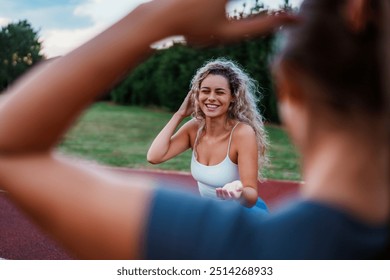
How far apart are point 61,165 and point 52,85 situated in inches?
2.9

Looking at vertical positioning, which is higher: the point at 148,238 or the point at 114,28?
the point at 114,28

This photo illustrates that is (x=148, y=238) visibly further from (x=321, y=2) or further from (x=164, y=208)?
(x=321, y=2)

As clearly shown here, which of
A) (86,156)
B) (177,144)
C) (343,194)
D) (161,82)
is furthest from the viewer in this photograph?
(161,82)

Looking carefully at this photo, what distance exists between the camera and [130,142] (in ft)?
39.8

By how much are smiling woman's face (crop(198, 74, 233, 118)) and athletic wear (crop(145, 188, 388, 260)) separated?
102 inches

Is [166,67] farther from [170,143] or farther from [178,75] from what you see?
[170,143]

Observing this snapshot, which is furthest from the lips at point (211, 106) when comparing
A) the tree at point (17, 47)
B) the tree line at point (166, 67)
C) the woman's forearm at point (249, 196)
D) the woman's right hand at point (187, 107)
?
the tree at point (17, 47)

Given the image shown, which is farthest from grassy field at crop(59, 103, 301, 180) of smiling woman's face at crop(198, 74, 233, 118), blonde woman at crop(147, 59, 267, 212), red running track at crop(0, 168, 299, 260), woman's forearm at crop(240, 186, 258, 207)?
woman's forearm at crop(240, 186, 258, 207)

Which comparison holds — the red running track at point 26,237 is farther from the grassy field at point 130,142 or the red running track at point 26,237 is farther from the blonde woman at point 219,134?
the grassy field at point 130,142

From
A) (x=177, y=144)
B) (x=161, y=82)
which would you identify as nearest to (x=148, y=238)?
(x=177, y=144)

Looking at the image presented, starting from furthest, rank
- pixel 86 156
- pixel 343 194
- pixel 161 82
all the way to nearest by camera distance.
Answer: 1. pixel 161 82
2. pixel 86 156
3. pixel 343 194

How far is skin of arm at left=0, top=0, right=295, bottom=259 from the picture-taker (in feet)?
1.51

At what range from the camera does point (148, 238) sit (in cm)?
46

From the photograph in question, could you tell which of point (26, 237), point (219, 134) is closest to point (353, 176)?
point (219, 134)
